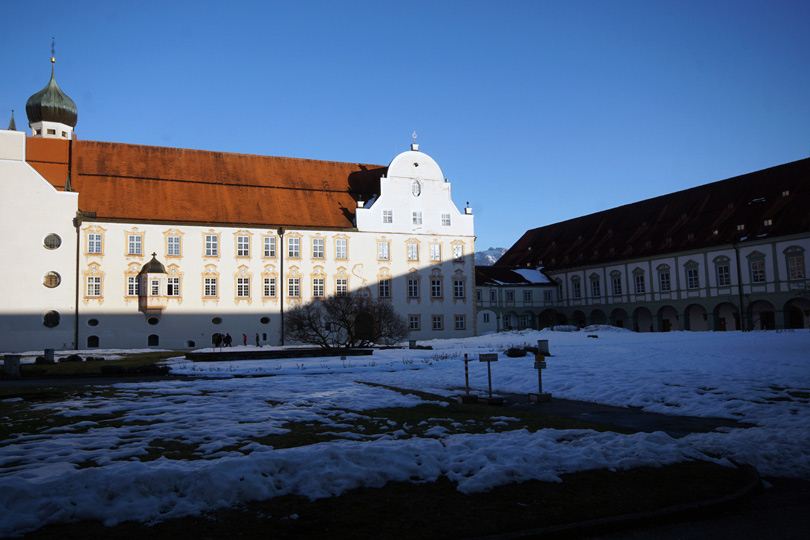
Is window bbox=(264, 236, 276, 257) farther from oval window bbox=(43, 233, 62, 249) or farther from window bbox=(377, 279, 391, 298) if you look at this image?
oval window bbox=(43, 233, 62, 249)

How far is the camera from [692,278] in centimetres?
5509

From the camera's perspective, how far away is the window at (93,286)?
43.8 metres

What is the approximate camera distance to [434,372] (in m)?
22.8

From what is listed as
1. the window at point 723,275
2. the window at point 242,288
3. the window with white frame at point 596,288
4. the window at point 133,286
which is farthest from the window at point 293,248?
the window at point 723,275

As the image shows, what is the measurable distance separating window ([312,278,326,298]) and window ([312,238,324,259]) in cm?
176

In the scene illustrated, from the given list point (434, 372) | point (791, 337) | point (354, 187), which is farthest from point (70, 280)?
point (791, 337)

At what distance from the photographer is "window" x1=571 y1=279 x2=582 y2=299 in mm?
66750

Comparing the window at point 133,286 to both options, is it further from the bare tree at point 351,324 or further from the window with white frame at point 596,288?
the window with white frame at point 596,288

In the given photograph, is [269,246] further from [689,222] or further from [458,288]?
[689,222]

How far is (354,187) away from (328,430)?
46069 mm

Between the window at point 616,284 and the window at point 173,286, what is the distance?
39142 mm

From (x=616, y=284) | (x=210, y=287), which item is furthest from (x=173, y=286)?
(x=616, y=284)

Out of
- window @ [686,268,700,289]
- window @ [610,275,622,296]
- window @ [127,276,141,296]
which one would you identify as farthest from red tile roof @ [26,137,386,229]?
window @ [686,268,700,289]

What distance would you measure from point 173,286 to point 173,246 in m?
2.84
